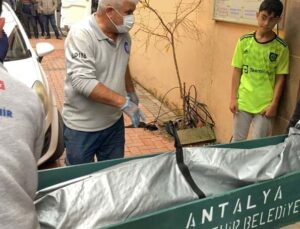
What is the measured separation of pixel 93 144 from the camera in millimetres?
2822

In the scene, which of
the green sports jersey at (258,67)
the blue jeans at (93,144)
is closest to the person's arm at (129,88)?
the blue jeans at (93,144)

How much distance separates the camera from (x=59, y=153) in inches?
165

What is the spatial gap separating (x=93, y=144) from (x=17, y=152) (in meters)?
1.66

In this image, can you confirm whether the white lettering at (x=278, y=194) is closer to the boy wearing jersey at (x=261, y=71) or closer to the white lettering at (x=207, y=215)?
the white lettering at (x=207, y=215)

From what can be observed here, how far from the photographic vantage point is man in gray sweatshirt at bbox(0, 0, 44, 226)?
113 cm

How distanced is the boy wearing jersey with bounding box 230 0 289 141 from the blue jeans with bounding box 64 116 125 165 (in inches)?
47.7

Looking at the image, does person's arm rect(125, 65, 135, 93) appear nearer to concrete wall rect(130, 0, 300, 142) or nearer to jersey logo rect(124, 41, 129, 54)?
jersey logo rect(124, 41, 129, 54)

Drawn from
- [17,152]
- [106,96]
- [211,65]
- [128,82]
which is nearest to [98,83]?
[106,96]

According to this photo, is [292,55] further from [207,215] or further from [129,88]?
[207,215]

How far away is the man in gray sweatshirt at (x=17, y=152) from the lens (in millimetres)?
1131

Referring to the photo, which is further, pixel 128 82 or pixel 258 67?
pixel 258 67

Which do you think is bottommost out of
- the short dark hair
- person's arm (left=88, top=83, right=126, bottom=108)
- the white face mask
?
person's arm (left=88, top=83, right=126, bottom=108)

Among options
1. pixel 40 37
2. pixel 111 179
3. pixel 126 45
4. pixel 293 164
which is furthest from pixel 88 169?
pixel 40 37

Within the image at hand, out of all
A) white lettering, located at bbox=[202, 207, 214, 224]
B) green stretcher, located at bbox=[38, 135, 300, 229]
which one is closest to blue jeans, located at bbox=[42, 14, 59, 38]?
green stretcher, located at bbox=[38, 135, 300, 229]
